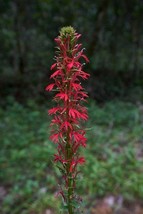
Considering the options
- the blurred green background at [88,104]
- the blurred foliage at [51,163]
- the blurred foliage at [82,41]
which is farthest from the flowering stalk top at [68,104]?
the blurred foliage at [82,41]

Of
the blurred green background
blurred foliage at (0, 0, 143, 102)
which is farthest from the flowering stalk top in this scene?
blurred foliage at (0, 0, 143, 102)

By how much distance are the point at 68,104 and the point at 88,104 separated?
22.0 ft

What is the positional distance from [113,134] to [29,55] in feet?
16.5

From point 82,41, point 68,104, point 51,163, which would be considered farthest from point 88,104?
point 68,104

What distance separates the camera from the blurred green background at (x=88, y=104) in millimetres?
4164

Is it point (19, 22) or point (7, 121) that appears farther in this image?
point (19, 22)

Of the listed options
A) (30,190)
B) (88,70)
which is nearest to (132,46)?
Result: (88,70)

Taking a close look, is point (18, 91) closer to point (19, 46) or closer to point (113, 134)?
point (19, 46)

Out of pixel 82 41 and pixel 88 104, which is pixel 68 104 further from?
pixel 82 41

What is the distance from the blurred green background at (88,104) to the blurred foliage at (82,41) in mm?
28

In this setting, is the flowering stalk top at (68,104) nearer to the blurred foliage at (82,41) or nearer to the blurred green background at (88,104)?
the blurred green background at (88,104)

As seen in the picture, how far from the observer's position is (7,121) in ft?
21.1

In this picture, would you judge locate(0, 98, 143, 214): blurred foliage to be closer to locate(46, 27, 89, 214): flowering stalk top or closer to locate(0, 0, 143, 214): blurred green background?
locate(0, 0, 143, 214): blurred green background

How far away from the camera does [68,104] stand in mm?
1248
